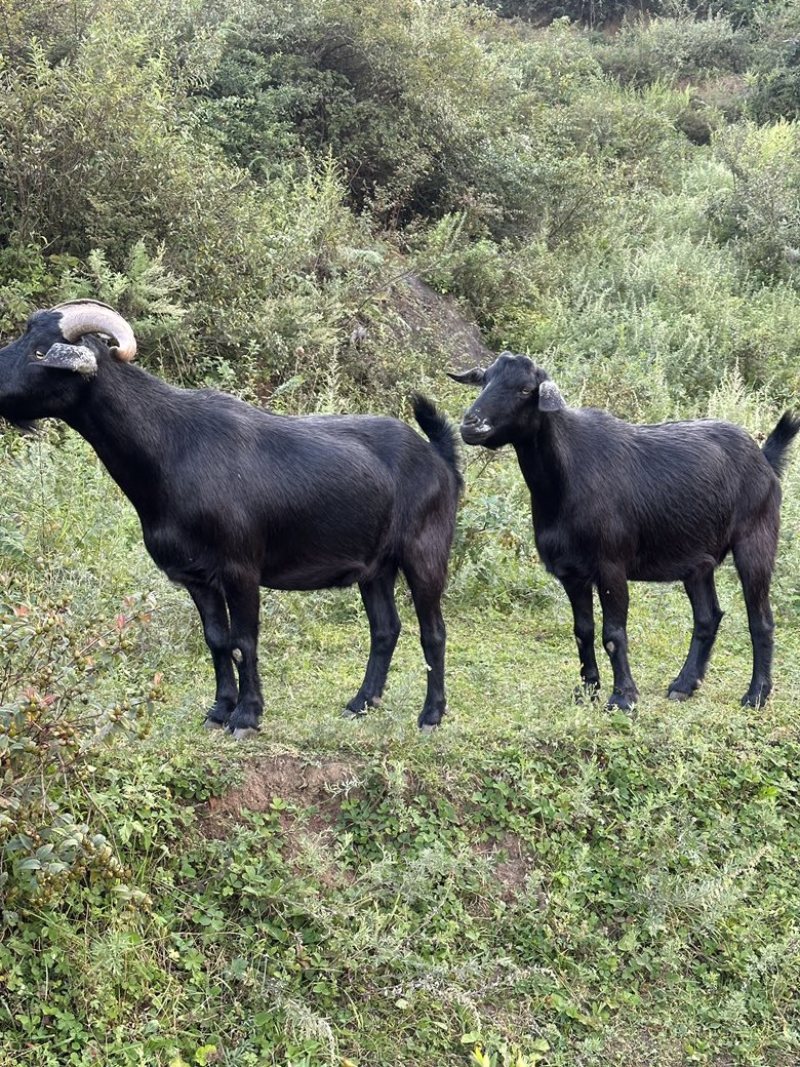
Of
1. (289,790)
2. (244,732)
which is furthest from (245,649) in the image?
(289,790)

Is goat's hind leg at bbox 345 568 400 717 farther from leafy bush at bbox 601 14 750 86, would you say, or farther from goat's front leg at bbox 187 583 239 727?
leafy bush at bbox 601 14 750 86

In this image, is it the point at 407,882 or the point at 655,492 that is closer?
the point at 407,882

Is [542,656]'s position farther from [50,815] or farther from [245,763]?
[50,815]

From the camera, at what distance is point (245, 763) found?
5.21 meters

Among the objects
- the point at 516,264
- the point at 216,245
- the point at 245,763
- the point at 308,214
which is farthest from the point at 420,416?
the point at 516,264

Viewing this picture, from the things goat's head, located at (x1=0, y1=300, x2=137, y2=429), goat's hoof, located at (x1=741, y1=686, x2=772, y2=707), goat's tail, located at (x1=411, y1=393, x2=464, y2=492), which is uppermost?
goat's head, located at (x1=0, y1=300, x2=137, y2=429)

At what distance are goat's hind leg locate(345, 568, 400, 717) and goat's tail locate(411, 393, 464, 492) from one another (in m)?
0.73

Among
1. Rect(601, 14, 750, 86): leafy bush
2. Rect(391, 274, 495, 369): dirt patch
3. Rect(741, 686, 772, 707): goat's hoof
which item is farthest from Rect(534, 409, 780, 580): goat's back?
Rect(601, 14, 750, 86): leafy bush

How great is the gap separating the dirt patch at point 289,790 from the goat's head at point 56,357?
79.4 inches

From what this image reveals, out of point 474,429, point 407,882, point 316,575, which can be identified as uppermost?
point 474,429

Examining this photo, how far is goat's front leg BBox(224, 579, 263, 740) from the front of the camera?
553 cm

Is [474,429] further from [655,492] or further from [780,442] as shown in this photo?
[780,442]

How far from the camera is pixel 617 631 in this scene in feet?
21.1

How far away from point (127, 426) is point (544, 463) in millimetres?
2395
